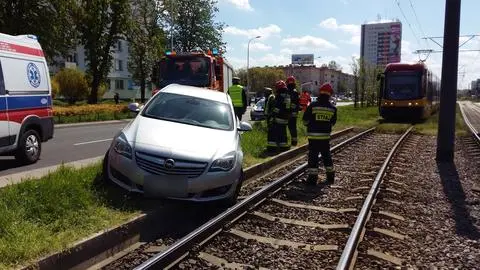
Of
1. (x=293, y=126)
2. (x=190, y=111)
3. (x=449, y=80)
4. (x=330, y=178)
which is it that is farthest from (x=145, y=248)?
(x=449, y=80)

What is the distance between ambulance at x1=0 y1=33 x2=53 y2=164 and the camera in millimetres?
10039

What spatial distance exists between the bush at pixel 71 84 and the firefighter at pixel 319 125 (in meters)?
49.2

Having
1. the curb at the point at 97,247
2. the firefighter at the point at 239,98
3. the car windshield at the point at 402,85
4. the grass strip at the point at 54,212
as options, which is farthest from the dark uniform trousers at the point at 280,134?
the car windshield at the point at 402,85

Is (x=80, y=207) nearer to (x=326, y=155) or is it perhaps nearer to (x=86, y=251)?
(x=86, y=251)

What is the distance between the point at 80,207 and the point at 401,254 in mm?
3703

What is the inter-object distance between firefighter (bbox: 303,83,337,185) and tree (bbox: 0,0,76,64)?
2379 centimetres

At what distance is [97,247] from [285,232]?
2.28 m

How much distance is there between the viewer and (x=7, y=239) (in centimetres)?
514

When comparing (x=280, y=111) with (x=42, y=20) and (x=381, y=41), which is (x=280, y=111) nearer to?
(x=42, y=20)

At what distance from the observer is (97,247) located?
18.2 feet

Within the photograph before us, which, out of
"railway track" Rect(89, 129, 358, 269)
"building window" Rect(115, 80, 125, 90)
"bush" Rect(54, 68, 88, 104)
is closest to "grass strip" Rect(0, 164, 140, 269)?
"railway track" Rect(89, 129, 358, 269)

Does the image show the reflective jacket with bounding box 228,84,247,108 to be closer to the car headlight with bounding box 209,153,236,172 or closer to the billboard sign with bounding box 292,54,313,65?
Answer: the car headlight with bounding box 209,153,236,172

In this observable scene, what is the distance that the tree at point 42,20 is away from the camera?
29125mm

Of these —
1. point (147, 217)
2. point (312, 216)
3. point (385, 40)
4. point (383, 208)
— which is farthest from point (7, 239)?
point (385, 40)
